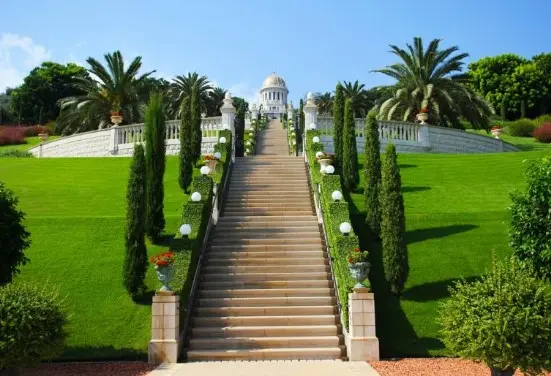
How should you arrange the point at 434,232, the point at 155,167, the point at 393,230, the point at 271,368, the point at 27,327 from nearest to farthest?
the point at 27,327
the point at 271,368
the point at 393,230
the point at 434,232
the point at 155,167

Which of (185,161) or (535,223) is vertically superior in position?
(185,161)

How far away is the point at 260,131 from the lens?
143 feet

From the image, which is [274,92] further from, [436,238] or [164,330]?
[164,330]

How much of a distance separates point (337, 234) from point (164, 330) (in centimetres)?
597

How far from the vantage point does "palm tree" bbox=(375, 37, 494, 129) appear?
1494 inches

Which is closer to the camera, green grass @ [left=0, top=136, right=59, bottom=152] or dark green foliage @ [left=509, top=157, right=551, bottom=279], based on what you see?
dark green foliage @ [left=509, top=157, right=551, bottom=279]

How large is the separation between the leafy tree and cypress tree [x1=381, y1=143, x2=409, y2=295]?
203 feet

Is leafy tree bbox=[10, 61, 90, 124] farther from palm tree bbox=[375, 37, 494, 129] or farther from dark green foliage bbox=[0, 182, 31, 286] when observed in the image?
dark green foliage bbox=[0, 182, 31, 286]

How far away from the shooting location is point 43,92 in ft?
228

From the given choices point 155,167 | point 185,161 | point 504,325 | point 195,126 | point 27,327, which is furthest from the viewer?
point 195,126

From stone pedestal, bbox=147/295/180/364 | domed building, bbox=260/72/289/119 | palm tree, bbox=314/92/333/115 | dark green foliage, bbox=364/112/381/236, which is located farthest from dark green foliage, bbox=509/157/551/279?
domed building, bbox=260/72/289/119

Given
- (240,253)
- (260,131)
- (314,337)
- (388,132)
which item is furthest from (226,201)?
(260,131)

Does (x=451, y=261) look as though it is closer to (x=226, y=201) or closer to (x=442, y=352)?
(x=442, y=352)

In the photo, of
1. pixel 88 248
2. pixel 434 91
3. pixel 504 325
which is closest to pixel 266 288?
A: pixel 88 248
